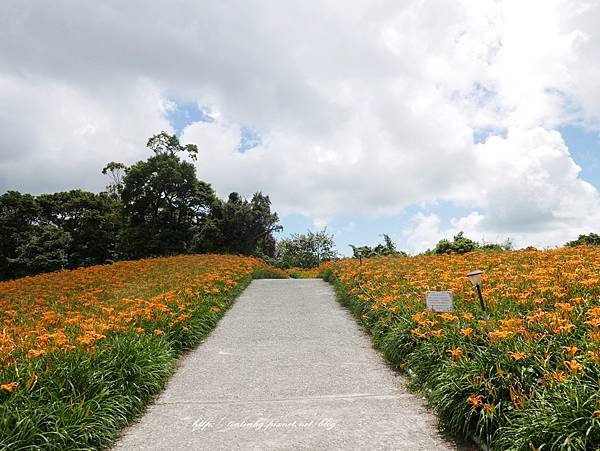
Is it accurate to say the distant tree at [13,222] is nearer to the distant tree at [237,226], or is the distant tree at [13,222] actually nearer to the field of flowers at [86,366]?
the distant tree at [237,226]

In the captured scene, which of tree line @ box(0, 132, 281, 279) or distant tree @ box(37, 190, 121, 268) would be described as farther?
distant tree @ box(37, 190, 121, 268)

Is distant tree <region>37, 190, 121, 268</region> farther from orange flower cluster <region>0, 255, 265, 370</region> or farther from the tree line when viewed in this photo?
orange flower cluster <region>0, 255, 265, 370</region>

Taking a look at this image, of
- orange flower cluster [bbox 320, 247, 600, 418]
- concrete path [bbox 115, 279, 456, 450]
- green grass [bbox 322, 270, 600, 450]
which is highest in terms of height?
orange flower cluster [bbox 320, 247, 600, 418]

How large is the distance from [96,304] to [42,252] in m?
27.7

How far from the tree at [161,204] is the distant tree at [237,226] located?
1.35m

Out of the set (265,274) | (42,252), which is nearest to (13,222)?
(42,252)

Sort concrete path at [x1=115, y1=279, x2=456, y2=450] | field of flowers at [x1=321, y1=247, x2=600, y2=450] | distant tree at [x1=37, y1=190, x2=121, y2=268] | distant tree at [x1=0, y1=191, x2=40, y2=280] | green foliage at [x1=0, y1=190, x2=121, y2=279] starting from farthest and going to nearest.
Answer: distant tree at [x1=37, y1=190, x2=121, y2=268]
distant tree at [x1=0, y1=191, x2=40, y2=280]
green foliage at [x1=0, y1=190, x2=121, y2=279]
concrete path at [x1=115, y1=279, x2=456, y2=450]
field of flowers at [x1=321, y1=247, x2=600, y2=450]

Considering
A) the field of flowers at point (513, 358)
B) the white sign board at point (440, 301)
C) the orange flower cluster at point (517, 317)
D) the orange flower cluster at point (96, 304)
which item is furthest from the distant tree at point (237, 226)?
the white sign board at point (440, 301)

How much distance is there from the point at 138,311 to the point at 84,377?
2331mm

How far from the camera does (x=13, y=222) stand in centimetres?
3581

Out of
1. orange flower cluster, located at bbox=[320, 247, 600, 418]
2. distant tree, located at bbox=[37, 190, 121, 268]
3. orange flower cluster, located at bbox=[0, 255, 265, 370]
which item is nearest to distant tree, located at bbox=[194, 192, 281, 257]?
distant tree, located at bbox=[37, 190, 121, 268]

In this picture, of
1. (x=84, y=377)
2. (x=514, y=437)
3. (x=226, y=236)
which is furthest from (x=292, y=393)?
(x=226, y=236)

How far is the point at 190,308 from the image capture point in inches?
329

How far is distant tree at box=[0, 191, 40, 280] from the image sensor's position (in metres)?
34.2
